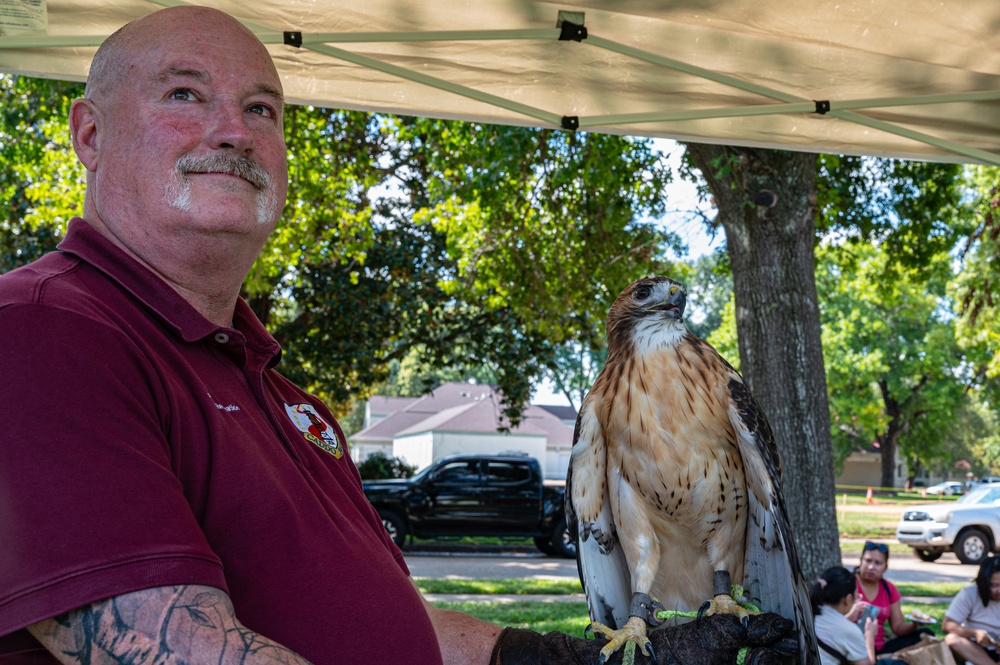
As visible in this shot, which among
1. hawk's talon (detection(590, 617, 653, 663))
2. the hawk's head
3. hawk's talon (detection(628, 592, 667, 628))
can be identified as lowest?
hawk's talon (detection(590, 617, 653, 663))

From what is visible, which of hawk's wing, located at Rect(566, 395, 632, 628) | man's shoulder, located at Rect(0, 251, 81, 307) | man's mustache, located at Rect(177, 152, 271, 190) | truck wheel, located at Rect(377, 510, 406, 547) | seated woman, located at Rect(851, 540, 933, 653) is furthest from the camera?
truck wheel, located at Rect(377, 510, 406, 547)

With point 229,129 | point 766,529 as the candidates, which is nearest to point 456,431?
point 766,529

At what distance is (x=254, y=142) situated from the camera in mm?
1816

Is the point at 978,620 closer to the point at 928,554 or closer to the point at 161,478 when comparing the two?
the point at 161,478

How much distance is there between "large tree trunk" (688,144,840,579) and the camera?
609 centimetres

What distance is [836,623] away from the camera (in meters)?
6.16

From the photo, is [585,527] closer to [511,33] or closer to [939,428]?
[511,33]

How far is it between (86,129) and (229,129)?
310 millimetres

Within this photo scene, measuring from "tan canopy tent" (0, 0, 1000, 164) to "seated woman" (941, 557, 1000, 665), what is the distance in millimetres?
4588

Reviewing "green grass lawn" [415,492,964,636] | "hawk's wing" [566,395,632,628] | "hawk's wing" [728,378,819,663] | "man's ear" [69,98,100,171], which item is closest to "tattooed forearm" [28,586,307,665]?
"man's ear" [69,98,100,171]

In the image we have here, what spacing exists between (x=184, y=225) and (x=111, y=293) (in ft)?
0.72

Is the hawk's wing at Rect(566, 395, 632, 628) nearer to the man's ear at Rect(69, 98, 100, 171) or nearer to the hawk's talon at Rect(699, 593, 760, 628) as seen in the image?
the hawk's talon at Rect(699, 593, 760, 628)

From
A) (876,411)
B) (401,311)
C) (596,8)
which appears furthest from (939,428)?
(596,8)

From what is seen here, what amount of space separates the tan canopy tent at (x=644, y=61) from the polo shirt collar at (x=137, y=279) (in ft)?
6.40
